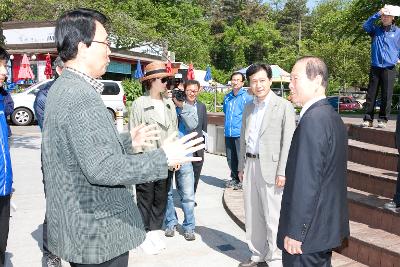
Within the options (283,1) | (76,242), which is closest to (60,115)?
(76,242)

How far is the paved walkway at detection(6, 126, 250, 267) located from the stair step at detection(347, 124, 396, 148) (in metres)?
2.58

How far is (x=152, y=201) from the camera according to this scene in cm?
485

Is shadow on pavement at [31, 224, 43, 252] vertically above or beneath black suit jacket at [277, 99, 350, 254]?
beneath

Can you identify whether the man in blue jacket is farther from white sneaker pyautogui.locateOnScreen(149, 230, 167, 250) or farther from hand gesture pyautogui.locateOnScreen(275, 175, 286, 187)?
hand gesture pyautogui.locateOnScreen(275, 175, 286, 187)

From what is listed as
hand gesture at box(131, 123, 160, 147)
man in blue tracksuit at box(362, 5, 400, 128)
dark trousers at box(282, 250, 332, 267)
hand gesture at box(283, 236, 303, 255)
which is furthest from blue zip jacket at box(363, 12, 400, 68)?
hand gesture at box(131, 123, 160, 147)

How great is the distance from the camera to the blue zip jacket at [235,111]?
24.5ft

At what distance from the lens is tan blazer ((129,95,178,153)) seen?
481cm

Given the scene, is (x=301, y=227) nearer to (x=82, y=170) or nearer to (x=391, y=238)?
(x=82, y=170)

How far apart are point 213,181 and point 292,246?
6.02 metres

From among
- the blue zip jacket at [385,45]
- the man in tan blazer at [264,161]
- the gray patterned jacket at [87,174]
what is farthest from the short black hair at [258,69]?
the blue zip jacket at [385,45]

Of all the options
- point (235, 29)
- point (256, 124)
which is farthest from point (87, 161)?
point (235, 29)

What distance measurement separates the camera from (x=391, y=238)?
14.6ft

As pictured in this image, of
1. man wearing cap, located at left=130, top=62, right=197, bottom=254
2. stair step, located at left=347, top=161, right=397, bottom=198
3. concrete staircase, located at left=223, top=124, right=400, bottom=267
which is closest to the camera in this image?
concrete staircase, located at left=223, top=124, right=400, bottom=267

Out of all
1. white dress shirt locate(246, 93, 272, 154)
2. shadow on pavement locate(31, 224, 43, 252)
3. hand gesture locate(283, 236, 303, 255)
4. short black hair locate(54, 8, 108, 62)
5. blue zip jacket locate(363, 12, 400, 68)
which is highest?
blue zip jacket locate(363, 12, 400, 68)
